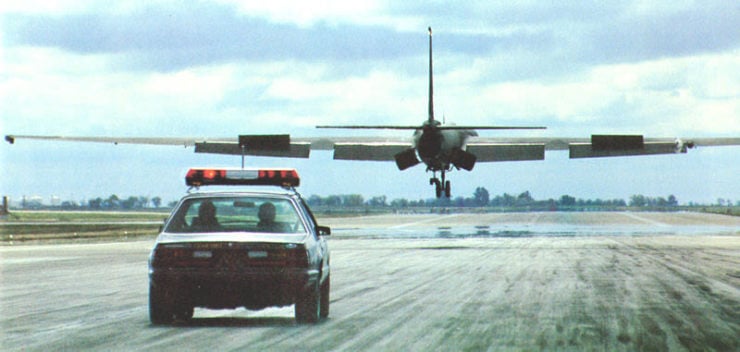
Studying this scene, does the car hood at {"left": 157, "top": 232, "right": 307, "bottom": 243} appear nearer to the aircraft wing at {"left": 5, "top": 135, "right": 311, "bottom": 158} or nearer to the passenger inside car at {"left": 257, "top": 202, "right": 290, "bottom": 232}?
the passenger inside car at {"left": 257, "top": 202, "right": 290, "bottom": 232}

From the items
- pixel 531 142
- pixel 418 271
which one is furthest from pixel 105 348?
pixel 531 142

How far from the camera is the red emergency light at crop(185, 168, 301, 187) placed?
13.6 meters

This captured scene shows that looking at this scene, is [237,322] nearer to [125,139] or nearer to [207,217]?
[207,217]

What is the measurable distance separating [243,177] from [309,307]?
77.4 inches

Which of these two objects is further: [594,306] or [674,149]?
[674,149]

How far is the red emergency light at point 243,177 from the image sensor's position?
13.6m

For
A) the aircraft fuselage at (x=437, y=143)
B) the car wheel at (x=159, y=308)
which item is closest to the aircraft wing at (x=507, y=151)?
the aircraft fuselage at (x=437, y=143)

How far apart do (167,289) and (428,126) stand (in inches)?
1116

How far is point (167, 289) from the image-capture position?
12.5 metres

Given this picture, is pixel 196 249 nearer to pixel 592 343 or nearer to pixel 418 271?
pixel 592 343

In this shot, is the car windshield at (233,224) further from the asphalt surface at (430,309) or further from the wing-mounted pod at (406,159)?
the wing-mounted pod at (406,159)

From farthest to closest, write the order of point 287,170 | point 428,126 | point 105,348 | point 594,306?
point 428,126, point 594,306, point 287,170, point 105,348

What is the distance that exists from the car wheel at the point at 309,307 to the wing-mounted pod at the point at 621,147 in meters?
32.6

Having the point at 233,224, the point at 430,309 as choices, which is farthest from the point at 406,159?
the point at 233,224
